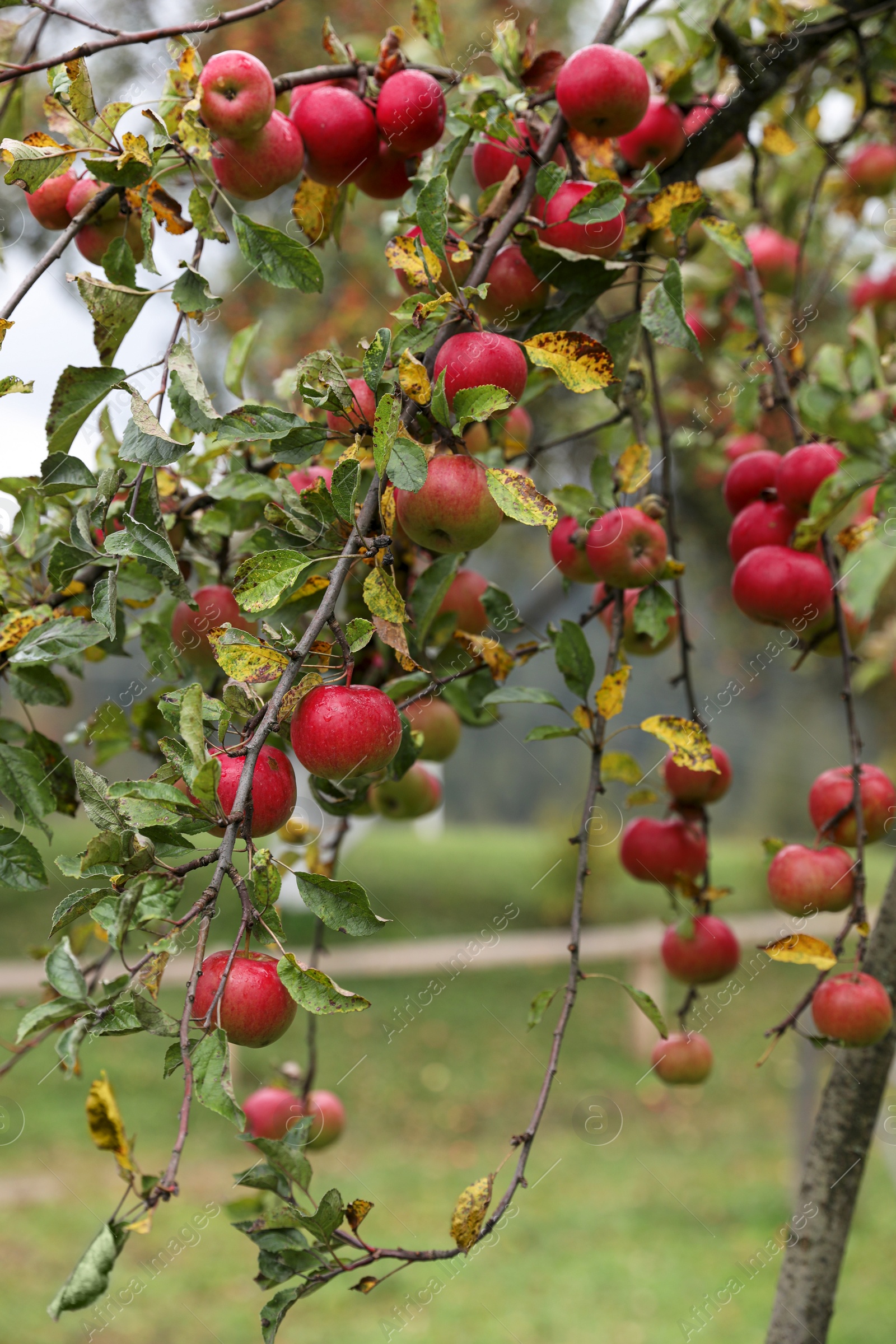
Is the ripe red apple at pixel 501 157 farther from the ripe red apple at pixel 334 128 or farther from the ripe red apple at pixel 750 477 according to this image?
the ripe red apple at pixel 750 477

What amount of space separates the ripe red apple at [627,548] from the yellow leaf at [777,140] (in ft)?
2.04

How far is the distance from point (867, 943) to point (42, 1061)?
3901 millimetres

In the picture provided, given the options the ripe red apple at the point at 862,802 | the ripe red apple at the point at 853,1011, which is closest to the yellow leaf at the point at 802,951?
the ripe red apple at the point at 853,1011

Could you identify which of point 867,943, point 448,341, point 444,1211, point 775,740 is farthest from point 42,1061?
point 775,740

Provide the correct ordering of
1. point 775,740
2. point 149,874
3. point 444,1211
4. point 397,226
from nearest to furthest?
point 149,874
point 397,226
point 444,1211
point 775,740

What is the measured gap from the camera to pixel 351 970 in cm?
398

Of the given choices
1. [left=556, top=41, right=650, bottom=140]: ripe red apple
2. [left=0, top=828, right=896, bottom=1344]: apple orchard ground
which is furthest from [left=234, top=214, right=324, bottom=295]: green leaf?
[left=0, top=828, right=896, bottom=1344]: apple orchard ground

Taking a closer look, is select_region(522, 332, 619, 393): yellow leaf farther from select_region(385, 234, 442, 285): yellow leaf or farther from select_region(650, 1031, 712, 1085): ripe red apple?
select_region(650, 1031, 712, 1085): ripe red apple

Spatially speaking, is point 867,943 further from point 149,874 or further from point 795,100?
point 795,100

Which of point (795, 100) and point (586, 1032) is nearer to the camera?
point (795, 100)

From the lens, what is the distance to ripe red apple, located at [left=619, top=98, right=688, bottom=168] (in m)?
1.03

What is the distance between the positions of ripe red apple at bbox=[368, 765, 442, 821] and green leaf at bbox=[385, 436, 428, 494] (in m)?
0.56

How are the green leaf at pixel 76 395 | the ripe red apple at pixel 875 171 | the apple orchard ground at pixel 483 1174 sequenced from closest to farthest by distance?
the green leaf at pixel 76 395, the ripe red apple at pixel 875 171, the apple orchard ground at pixel 483 1174

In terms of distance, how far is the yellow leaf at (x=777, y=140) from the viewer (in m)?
1.29
